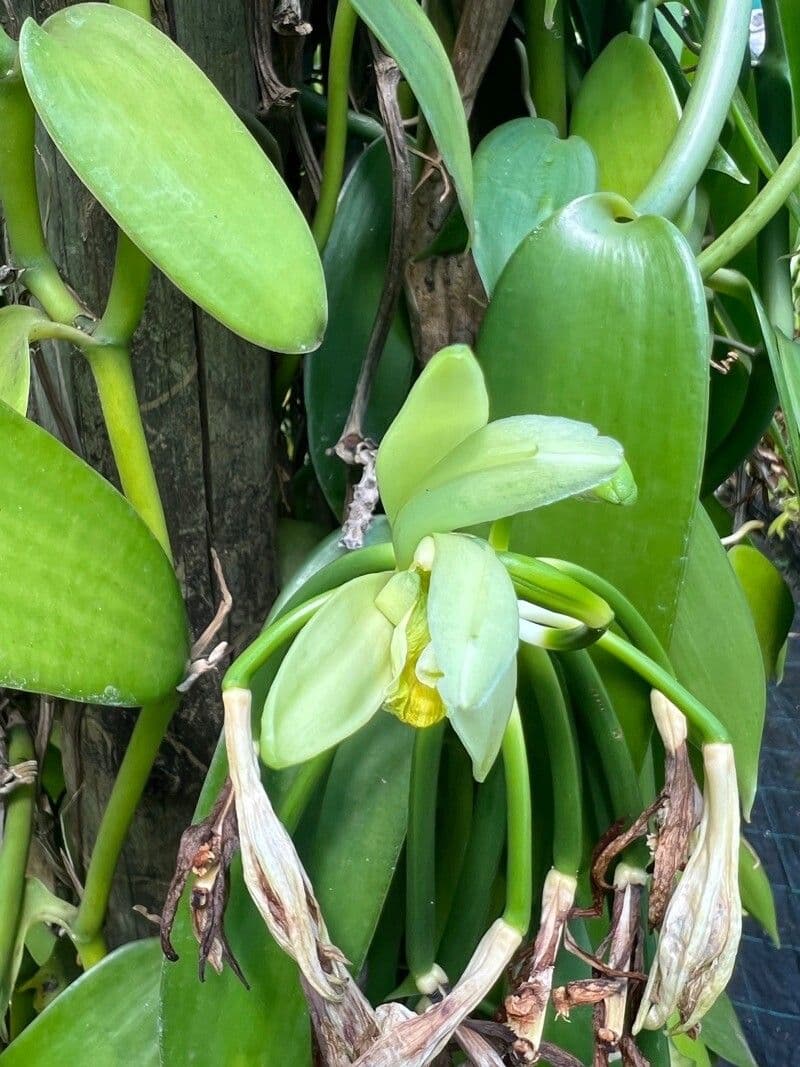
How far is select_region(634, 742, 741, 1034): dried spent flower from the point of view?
271 millimetres

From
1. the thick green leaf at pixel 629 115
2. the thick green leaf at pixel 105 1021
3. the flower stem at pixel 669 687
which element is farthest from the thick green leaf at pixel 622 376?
the thick green leaf at pixel 105 1021

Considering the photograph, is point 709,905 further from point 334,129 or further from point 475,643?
point 334,129

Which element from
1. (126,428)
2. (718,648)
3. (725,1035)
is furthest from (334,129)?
(725,1035)

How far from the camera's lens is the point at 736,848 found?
27cm

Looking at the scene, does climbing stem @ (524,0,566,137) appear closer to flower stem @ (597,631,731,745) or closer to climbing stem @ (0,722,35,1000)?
flower stem @ (597,631,731,745)

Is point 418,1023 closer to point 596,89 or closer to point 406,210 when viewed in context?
point 406,210

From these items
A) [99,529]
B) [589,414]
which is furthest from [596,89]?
[99,529]

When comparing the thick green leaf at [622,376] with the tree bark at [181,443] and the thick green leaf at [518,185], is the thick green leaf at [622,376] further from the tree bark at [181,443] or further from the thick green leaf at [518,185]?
the tree bark at [181,443]

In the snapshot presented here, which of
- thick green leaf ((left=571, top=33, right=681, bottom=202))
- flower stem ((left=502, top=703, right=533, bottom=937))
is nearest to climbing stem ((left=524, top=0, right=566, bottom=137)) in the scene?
thick green leaf ((left=571, top=33, right=681, bottom=202))

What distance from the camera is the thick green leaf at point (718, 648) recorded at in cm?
40

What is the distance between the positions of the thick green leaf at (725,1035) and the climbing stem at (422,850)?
0.33 meters

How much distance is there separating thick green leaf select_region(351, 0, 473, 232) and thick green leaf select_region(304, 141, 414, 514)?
0.18 metres

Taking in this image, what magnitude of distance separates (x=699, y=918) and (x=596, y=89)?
40 cm

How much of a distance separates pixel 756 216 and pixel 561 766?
29 centimetres
